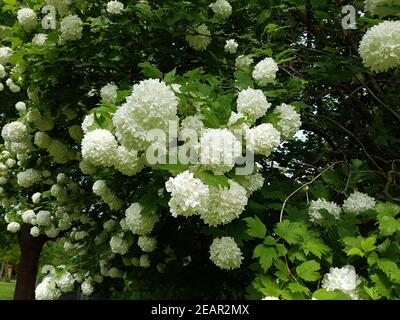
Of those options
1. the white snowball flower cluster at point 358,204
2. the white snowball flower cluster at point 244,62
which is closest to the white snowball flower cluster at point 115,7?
the white snowball flower cluster at point 244,62

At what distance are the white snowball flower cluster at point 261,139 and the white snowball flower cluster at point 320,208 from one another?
529 mm

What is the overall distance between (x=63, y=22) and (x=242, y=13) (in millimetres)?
1676

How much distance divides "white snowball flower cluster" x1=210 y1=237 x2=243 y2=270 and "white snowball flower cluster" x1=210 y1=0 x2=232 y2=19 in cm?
225

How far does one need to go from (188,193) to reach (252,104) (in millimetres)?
817

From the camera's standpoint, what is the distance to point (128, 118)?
2.42 metres

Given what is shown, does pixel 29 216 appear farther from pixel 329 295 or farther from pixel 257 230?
pixel 329 295

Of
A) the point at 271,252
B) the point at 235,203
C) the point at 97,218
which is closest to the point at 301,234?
the point at 271,252

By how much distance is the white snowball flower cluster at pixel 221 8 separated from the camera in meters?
4.09

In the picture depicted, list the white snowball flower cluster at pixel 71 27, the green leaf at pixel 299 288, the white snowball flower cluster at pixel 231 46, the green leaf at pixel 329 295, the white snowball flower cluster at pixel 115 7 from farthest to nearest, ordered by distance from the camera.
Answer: the white snowball flower cluster at pixel 231 46 → the white snowball flower cluster at pixel 71 27 → the white snowball flower cluster at pixel 115 7 → the green leaf at pixel 299 288 → the green leaf at pixel 329 295

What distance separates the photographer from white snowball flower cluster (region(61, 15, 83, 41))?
13.2 ft

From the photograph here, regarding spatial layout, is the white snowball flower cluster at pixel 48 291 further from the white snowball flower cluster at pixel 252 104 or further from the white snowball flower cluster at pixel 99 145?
the white snowball flower cluster at pixel 252 104

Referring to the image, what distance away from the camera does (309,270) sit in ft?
7.88

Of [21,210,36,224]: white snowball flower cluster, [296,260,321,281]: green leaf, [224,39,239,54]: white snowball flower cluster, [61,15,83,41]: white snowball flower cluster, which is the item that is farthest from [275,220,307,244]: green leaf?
[21,210,36,224]: white snowball flower cluster
